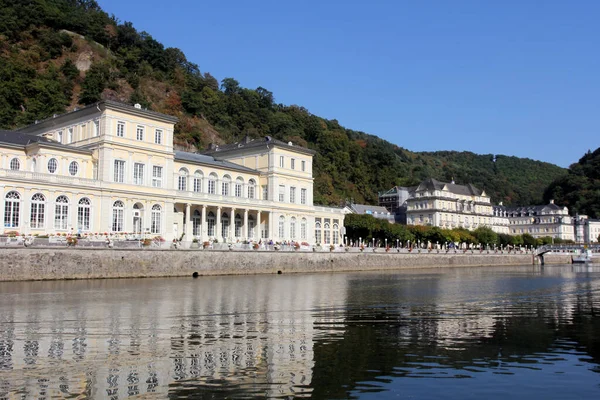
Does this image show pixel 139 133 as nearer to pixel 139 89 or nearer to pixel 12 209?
pixel 12 209

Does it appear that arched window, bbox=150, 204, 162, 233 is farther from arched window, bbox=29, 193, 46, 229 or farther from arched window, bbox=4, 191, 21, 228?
arched window, bbox=4, 191, 21, 228

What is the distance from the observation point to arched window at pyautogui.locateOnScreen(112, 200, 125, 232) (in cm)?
4544

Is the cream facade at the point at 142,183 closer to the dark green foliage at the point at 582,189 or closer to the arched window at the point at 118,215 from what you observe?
the arched window at the point at 118,215

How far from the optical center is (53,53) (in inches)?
3590

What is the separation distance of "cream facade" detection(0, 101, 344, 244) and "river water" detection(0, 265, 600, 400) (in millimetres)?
18585

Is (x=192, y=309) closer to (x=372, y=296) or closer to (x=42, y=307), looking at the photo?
(x=42, y=307)

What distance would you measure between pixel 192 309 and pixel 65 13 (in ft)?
311

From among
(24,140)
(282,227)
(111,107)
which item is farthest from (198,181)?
(24,140)

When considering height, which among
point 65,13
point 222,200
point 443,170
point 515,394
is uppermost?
point 65,13

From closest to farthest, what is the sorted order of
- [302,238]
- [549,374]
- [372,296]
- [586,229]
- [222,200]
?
[549,374] → [372,296] → [222,200] → [302,238] → [586,229]

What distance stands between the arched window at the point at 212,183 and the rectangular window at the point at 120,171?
38.1ft

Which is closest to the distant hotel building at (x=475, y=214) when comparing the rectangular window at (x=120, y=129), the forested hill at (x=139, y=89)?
the forested hill at (x=139, y=89)

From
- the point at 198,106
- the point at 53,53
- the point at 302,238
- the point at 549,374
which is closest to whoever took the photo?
the point at 549,374

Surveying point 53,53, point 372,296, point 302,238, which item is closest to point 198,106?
point 53,53
